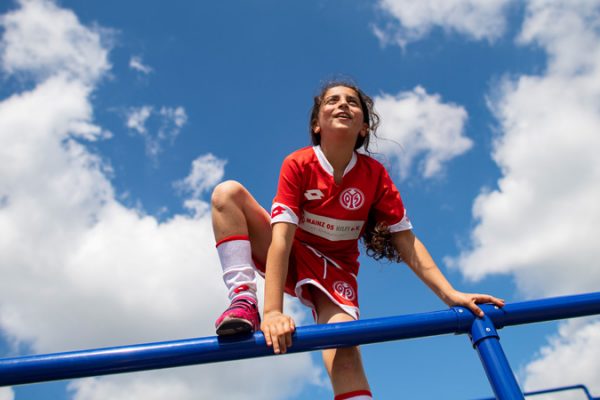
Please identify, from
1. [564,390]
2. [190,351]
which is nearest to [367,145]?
[190,351]

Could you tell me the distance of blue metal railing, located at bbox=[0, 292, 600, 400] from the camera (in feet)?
3.20

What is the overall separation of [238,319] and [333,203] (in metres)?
0.74

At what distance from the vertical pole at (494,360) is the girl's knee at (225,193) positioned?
0.80m

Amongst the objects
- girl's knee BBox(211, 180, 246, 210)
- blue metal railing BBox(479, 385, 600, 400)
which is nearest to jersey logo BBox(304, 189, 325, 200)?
girl's knee BBox(211, 180, 246, 210)

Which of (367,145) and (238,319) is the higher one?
(367,145)

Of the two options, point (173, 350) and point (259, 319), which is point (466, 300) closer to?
point (259, 319)

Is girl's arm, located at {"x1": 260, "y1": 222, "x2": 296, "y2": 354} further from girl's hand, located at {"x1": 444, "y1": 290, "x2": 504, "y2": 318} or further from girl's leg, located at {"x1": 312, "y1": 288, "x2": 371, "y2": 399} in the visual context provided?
girl's hand, located at {"x1": 444, "y1": 290, "x2": 504, "y2": 318}

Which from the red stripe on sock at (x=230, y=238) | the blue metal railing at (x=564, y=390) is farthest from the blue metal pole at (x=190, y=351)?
the blue metal railing at (x=564, y=390)

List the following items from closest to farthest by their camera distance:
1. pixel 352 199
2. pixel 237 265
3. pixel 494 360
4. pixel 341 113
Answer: pixel 494 360 → pixel 237 265 → pixel 352 199 → pixel 341 113

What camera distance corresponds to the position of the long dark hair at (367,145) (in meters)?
1.72

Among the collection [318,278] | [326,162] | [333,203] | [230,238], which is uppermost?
[326,162]

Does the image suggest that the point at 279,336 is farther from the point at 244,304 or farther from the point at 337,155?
the point at 337,155

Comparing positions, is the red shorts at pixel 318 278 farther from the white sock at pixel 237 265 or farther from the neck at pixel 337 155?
the neck at pixel 337 155

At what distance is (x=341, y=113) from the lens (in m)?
1.80
